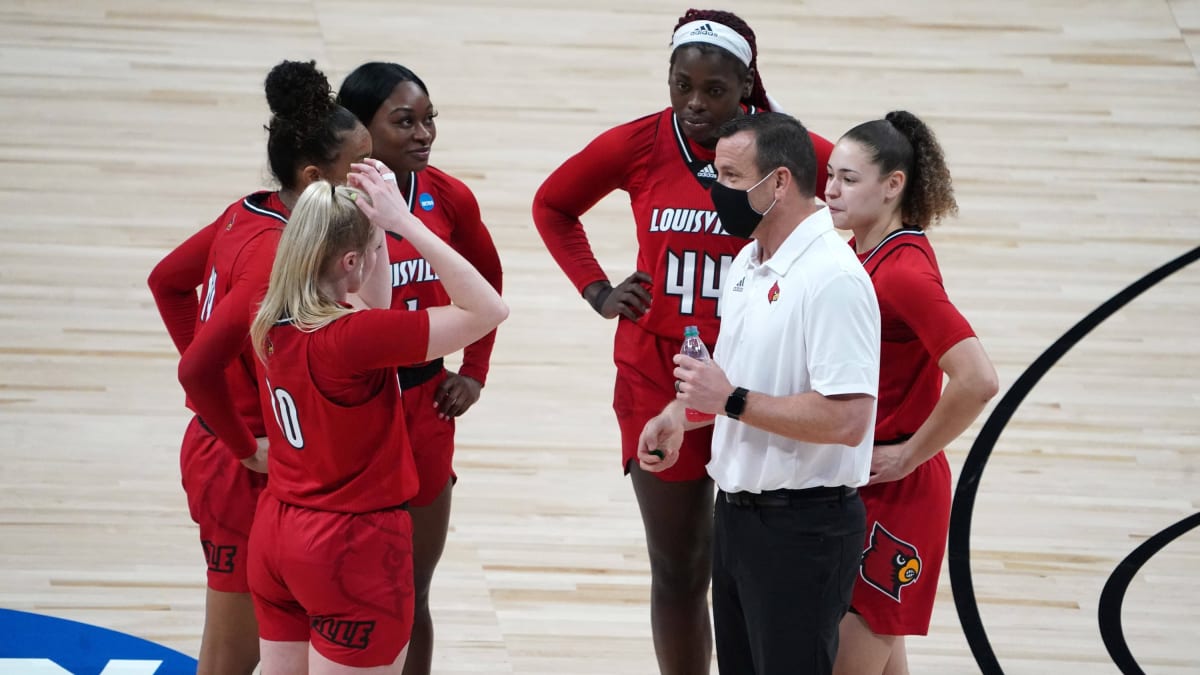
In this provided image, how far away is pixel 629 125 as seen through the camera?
3.65 meters

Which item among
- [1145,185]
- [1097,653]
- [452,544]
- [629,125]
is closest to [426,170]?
[629,125]

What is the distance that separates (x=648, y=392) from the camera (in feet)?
11.9

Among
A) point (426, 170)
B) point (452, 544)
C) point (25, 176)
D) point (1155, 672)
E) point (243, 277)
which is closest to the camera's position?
point (243, 277)

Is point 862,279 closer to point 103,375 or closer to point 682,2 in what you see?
point 103,375

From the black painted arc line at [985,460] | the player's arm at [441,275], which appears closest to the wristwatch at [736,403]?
the player's arm at [441,275]

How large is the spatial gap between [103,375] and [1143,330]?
14.3 ft

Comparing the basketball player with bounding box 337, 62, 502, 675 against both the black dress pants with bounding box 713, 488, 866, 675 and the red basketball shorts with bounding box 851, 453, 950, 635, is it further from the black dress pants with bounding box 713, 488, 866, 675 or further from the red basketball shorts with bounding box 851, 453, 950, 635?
the red basketball shorts with bounding box 851, 453, 950, 635

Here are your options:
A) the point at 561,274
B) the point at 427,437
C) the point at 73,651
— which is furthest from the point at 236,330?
the point at 561,274

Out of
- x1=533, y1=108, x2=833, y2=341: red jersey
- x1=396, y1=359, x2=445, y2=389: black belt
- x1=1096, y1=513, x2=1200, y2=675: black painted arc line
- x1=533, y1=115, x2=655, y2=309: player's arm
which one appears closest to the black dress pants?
x1=533, y1=108, x2=833, y2=341: red jersey

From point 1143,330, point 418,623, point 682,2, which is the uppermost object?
point 682,2

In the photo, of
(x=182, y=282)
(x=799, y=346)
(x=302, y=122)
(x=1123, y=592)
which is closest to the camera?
(x=799, y=346)

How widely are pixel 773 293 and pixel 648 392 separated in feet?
2.64

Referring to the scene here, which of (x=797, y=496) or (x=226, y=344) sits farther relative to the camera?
(x=226, y=344)

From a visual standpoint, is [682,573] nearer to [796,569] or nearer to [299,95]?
[796,569]
